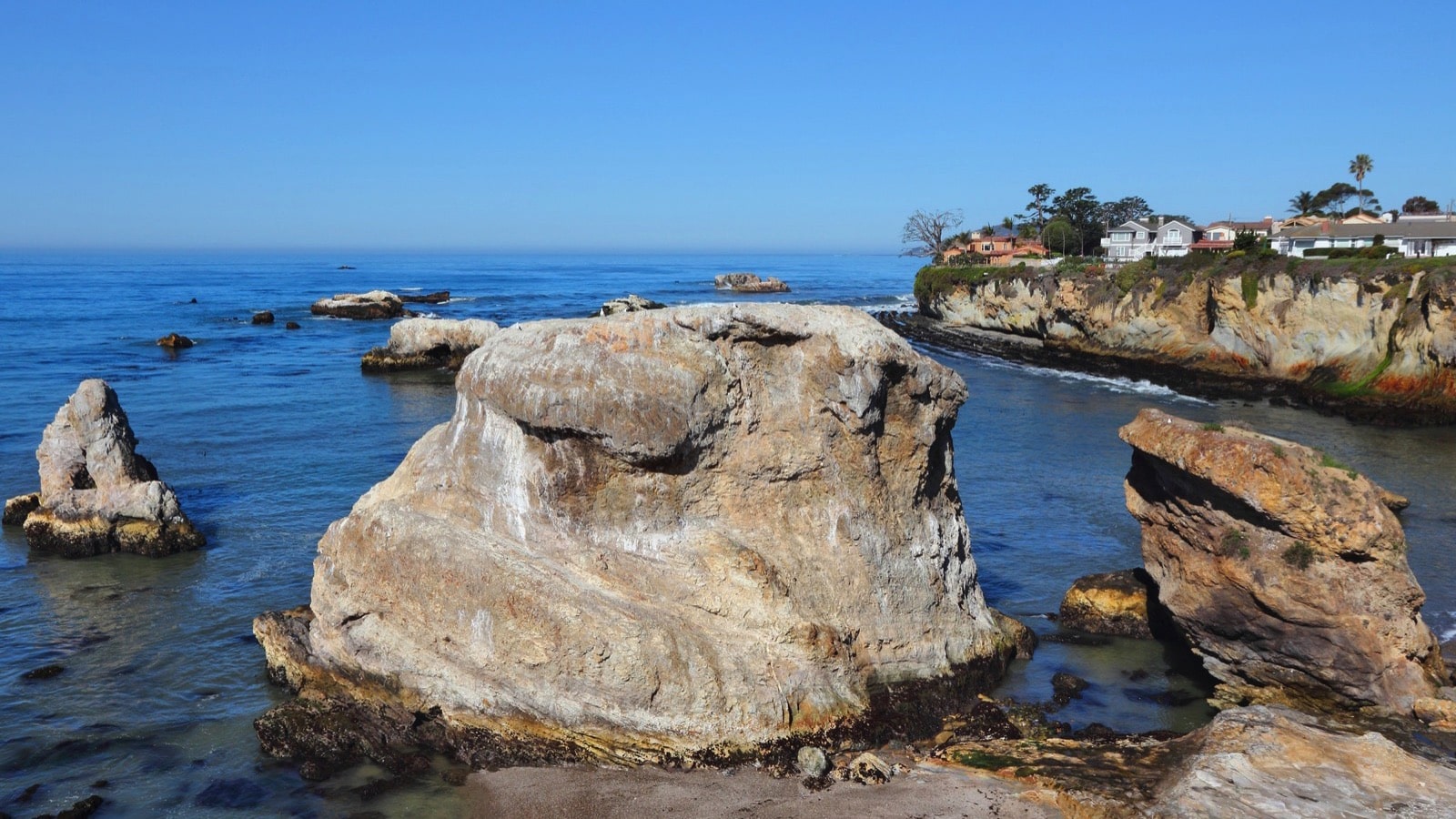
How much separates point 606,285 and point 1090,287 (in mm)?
91800

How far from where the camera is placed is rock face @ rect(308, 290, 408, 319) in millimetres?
87438

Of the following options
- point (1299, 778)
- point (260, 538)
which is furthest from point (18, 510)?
point (1299, 778)

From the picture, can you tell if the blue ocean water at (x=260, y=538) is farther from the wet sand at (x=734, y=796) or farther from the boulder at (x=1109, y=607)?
the wet sand at (x=734, y=796)

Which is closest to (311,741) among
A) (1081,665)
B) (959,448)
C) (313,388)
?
(1081,665)

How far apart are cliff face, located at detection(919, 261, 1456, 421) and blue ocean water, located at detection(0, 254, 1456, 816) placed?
418 centimetres

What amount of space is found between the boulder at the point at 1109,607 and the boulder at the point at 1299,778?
5.78m

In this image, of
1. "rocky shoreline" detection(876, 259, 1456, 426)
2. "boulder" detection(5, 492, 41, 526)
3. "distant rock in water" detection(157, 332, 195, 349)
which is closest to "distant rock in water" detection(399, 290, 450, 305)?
"distant rock in water" detection(157, 332, 195, 349)

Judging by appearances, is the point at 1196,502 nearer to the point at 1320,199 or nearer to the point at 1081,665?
the point at 1081,665

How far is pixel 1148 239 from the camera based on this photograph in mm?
95000

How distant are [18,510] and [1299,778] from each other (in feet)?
89.8

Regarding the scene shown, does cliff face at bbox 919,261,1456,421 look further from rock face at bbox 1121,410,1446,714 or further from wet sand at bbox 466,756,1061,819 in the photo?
wet sand at bbox 466,756,1061,819

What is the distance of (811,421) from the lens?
599 inches

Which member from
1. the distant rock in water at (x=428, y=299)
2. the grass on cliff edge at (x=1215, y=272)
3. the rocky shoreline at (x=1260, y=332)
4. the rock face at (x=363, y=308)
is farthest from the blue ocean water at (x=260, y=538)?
the distant rock in water at (x=428, y=299)

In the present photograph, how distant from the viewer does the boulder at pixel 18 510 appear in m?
25.8
